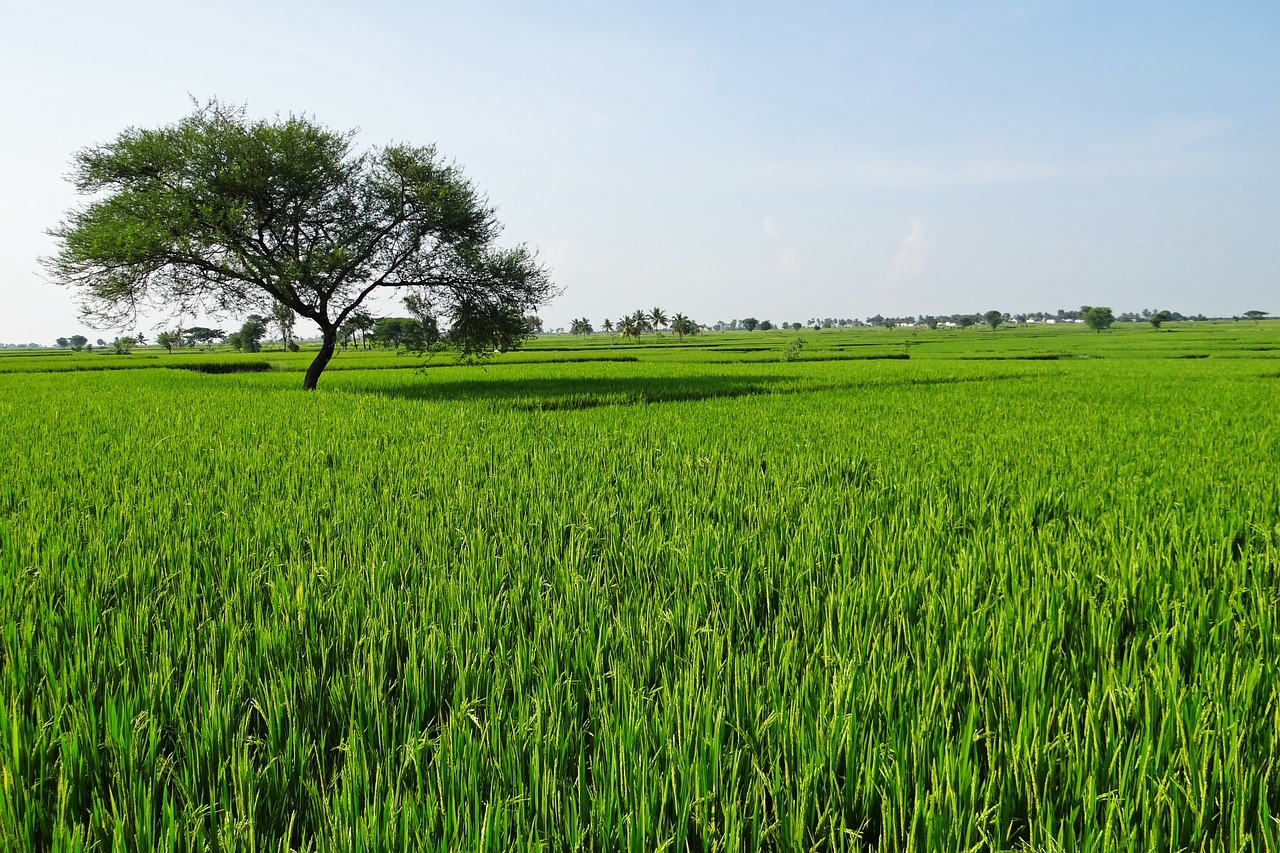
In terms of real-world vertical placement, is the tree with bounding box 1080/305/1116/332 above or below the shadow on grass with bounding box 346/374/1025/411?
above

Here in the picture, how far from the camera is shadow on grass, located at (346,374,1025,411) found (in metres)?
19.6

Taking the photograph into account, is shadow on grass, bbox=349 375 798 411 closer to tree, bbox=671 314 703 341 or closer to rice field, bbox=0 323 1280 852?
→ rice field, bbox=0 323 1280 852

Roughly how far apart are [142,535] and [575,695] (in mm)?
4237

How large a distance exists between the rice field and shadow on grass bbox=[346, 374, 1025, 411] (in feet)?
38.6

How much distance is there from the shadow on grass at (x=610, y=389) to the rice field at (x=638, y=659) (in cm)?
1178

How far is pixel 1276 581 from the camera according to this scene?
13.1 ft

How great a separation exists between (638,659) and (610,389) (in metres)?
20.8

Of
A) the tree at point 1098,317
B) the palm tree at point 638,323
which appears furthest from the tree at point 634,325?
the tree at point 1098,317

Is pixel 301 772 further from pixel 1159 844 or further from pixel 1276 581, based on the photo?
pixel 1276 581

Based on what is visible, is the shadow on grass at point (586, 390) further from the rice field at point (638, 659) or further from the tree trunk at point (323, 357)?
the rice field at point (638, 659)

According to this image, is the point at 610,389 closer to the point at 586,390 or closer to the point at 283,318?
the point at 586,390

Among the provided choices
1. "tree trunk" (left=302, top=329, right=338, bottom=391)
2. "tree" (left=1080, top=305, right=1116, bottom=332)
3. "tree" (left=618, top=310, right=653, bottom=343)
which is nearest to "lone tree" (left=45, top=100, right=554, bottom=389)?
"tree trunk" (left=302, top=329, right=338, bottom=391)

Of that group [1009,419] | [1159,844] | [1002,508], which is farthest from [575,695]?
[1009,419]

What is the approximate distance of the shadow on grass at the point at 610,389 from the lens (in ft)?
64.4
